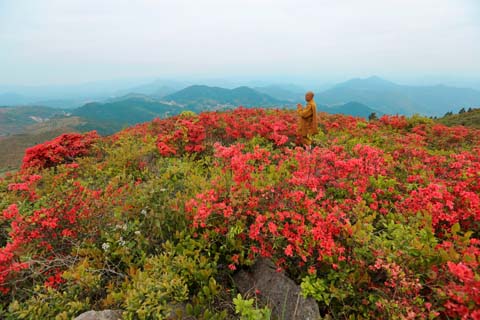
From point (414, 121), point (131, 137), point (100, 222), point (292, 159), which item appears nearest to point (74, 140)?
point (131, 137)

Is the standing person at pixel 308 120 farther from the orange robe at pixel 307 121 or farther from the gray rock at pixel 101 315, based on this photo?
the gray rock at pixel 101 315

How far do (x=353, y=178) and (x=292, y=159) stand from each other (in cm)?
149

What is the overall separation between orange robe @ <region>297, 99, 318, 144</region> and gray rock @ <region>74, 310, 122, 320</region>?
7765 mm

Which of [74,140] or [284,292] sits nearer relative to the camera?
[284,292]

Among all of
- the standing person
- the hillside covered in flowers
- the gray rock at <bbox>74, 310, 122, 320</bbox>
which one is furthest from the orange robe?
the gray rock at <bbox>74, 310, 122, 320</bbox>

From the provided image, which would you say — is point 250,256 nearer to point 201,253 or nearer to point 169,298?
point 201,253

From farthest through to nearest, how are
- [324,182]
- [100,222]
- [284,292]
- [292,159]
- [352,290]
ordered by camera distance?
[292,159]
[324,182]
[100,222]
[284,292]
[352,290]

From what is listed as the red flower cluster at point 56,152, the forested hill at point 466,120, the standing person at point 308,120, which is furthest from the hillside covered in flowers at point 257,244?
the forested hill at point 466,120

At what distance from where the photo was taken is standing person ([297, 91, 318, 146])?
29.6 feet

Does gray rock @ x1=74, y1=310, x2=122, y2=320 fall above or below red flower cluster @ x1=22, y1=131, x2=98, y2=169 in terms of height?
below

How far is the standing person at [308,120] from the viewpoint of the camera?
903cm

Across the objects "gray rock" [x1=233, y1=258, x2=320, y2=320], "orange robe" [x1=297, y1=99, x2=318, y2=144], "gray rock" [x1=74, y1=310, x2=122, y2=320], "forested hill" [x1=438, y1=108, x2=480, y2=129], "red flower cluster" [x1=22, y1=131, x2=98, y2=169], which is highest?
"orange robe" [x1=297, y1=99, x2=318, y2=144]

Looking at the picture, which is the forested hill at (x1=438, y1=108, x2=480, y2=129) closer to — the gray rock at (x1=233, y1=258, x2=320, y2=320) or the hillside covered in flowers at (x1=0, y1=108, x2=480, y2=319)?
the hillside covered in flowers at (x1=0, y1=108, x2=480, y2=319)

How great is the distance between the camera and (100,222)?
14.7 ft
